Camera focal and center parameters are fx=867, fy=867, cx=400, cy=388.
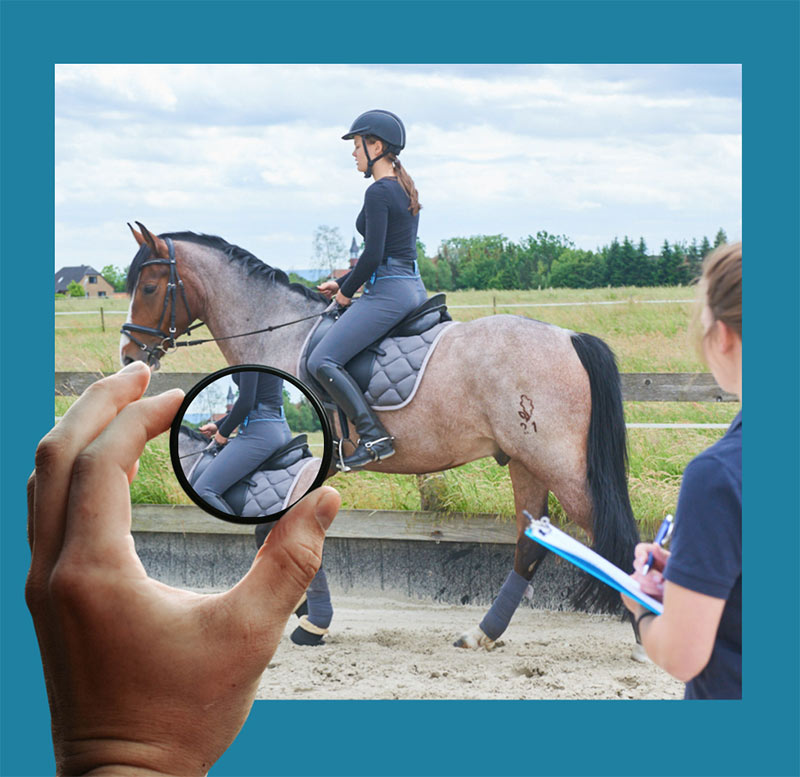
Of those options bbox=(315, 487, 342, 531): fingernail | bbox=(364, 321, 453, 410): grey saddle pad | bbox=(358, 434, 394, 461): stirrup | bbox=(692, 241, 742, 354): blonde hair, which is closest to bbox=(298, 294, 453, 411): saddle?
bbox=(364, 321, 453, 410): grey saddle pad

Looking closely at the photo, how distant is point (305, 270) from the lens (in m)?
3.60

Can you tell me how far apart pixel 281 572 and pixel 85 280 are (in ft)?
9.42

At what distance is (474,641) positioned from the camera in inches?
139

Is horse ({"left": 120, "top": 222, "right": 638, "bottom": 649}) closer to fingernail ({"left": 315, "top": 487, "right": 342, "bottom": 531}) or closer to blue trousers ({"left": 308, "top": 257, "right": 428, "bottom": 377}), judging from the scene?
blue trousers ({"left": 308, "top": 257, "right": 428, "bottom": 377})

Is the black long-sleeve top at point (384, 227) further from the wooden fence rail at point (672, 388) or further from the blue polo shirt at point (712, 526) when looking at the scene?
the blue polo shirt at point (712, 526)

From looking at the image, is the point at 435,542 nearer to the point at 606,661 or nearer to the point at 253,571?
the point at 606,661

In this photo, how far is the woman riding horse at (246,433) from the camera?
5.16ft

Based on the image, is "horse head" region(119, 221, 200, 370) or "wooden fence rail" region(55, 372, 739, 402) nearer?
"wooden fence rail" region(55, 372, 739, 402)

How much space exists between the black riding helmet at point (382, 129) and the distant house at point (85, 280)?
124cm

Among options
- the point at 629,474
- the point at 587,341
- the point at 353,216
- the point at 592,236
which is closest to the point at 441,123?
the point at 353,216

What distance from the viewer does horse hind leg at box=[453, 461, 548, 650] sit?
3.52 meters

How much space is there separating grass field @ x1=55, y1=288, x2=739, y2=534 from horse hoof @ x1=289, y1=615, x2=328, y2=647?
1.72 feet

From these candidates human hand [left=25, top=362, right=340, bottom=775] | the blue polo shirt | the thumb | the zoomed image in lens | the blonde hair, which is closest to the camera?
human hand [left=25, top=362, right=340, bottom=775]

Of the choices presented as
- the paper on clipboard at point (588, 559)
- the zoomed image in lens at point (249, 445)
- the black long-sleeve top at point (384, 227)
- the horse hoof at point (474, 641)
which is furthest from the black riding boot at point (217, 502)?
the horse hoof at point (474, 641)
